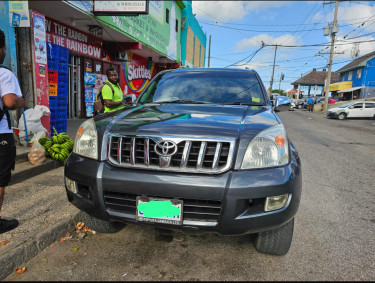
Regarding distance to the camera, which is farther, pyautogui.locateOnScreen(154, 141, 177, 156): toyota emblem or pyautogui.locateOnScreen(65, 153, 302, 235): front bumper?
pyautogui.locateOnScreen(154, 141, 177, 156): toyota emblem

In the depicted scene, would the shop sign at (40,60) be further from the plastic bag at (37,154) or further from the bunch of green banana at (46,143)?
the plastic bag at (37,154)

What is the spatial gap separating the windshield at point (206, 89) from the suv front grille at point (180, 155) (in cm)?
111

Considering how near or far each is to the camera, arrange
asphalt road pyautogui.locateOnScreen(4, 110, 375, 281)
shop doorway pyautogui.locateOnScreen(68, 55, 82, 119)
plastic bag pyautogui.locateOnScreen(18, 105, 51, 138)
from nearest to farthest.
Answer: asphalt road pyautogui.locateOnScreen(4, 110, 375, 281), plastic bag pyautogui.locateOnScreen(18, 105, 51, 138), shop doorway pyautogui.locateOnScreen(68, 55, 82, 119)

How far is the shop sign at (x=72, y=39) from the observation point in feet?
26.9

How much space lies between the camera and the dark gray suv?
1756mm

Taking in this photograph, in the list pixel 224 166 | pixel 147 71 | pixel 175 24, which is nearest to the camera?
pixel 224 166

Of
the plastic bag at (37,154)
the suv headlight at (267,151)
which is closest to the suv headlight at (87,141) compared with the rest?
the suv headlight at (267,151)

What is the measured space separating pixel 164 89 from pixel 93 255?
202cm

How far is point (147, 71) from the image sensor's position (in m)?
16.8

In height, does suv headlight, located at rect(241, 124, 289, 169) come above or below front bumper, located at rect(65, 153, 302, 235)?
above

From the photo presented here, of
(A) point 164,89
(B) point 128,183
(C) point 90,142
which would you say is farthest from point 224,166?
(A) point 164,89

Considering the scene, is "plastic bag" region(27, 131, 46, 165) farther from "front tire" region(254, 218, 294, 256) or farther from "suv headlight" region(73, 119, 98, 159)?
"front tire" region(254, 218, 294, 256)

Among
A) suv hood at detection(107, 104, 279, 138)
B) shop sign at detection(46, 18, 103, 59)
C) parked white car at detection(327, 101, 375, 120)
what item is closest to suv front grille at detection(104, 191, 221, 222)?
suv hood at detection(107, 104, 279, 138)

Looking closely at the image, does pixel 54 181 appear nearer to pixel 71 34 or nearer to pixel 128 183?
pixel 128 183
